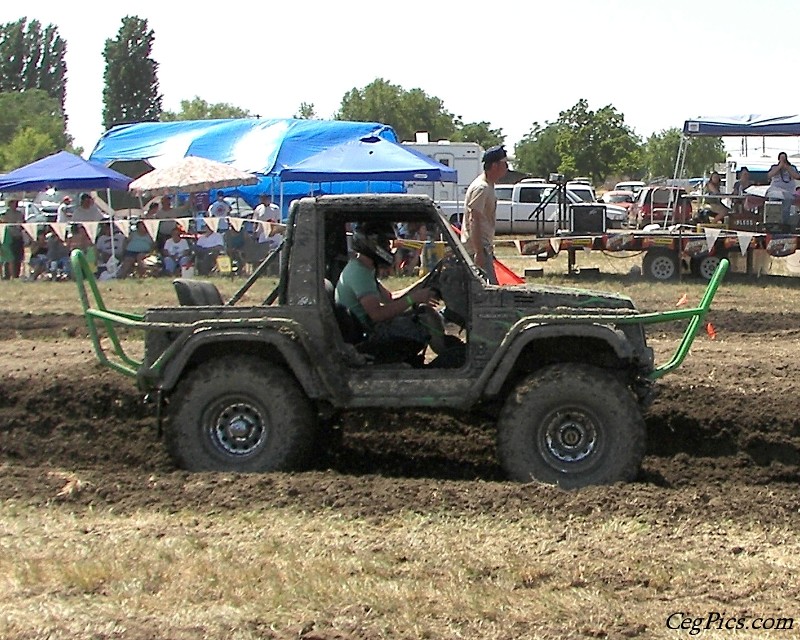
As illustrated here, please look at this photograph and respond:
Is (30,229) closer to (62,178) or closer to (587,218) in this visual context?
(62,178)

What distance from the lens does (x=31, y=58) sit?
87.1 metres

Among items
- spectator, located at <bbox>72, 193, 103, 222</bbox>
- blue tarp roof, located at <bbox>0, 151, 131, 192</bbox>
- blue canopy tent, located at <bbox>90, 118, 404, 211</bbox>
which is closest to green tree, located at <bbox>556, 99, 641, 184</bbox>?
blue canopy tent, located at <bbox>90, 118, 404, 211</bbox>

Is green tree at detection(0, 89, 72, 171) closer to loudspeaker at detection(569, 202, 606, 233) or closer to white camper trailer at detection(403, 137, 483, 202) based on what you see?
white camper trailer at detection(403, 137, 483, 202)

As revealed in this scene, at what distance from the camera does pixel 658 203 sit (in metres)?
28.2

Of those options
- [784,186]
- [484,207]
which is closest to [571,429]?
[484,207]

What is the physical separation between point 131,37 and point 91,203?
192 feet

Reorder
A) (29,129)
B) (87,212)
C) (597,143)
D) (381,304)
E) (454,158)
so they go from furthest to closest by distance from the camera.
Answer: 1. (29,129)
2. (597,143)
3. (454,158)
4. (87,212)
5. (381,304)

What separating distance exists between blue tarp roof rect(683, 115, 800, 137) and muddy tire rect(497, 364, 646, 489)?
14668mm

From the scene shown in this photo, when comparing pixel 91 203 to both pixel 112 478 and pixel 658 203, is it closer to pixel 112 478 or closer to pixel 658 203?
pixel 658 203

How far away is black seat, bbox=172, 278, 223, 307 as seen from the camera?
7.29m

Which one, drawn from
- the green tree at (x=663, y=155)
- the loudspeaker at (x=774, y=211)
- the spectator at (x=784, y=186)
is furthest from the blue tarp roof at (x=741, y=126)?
the green tree at (x=663, y=155)

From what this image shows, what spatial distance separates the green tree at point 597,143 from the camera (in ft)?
200

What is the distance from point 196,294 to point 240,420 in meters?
0.90

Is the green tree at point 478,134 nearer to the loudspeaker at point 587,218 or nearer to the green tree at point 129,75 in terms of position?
the green tree at point 129,75
